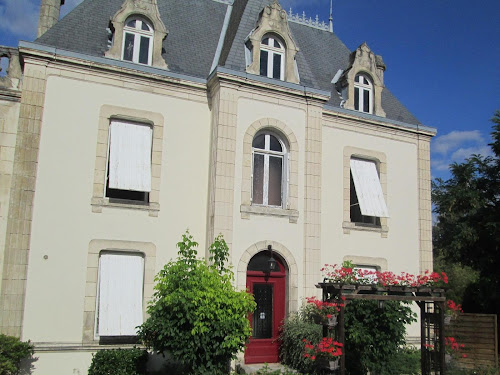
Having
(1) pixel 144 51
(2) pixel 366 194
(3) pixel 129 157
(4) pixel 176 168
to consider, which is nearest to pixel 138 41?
(1) pixel 144 51

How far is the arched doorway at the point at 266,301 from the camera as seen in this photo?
12844mm

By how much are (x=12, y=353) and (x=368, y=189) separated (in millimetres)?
10349

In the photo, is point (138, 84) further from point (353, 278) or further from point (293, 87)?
point (353, 278)

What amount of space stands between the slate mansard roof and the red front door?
18.5ft

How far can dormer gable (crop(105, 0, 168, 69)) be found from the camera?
1296 centimetres

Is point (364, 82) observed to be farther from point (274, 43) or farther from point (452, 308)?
point (452, 308)

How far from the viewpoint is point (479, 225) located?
1770 centimetres

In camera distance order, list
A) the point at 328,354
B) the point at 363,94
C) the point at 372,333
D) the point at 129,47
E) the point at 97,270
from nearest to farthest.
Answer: the point at 328,354 < the point at 372,333 < the point at 97,270 < the point at 129,47 < the point at 363,94

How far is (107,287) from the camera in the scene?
11.6 meters

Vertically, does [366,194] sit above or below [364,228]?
above

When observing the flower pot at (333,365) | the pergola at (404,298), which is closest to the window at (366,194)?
the pergola at (404,298)

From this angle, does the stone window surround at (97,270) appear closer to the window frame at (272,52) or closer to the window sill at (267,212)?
the window sill at (267,212)

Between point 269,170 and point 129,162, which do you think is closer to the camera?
point 129,162

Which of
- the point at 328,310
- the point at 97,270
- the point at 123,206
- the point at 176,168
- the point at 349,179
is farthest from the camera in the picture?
the point at 349,179
